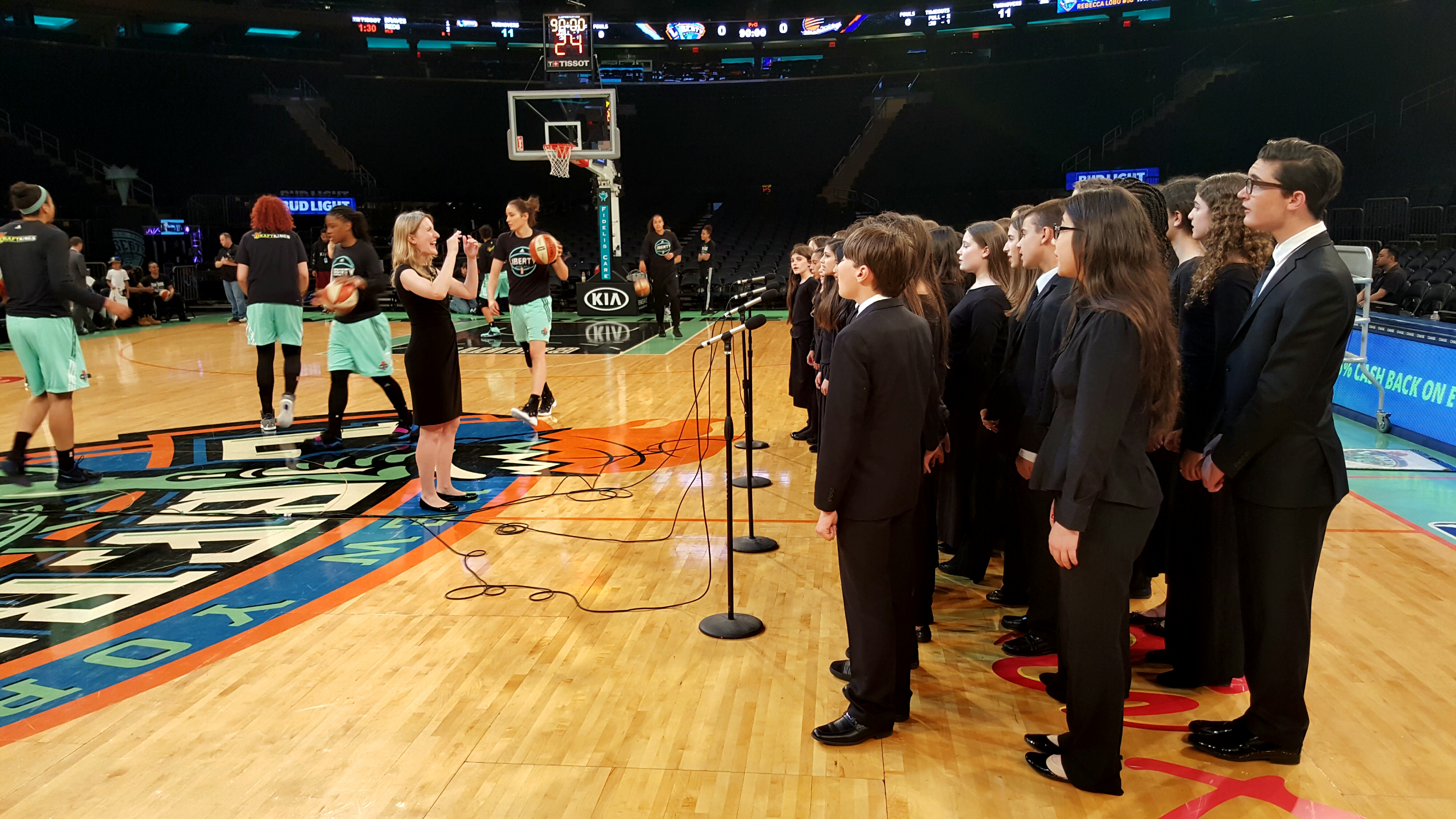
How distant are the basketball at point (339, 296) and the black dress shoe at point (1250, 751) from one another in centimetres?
503

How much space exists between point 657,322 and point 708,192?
45.8 ft

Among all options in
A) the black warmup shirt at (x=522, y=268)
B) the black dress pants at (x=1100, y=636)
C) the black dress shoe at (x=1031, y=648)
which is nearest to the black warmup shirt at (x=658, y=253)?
the black warmup shirt at (x=522, y=268)

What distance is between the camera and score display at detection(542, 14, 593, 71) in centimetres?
1481

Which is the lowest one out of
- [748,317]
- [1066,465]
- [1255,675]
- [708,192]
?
[1255,675]

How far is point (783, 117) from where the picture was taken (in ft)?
85.5

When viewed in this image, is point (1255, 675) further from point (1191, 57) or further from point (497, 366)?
point (1191, 57)

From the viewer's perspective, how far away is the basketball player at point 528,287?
251 inches

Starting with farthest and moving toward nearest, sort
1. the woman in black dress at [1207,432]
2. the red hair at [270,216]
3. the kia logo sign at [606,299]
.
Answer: the kia logo sign at [606,299] → the red hair at [270,216] → the woman in black dress at [1207,432]

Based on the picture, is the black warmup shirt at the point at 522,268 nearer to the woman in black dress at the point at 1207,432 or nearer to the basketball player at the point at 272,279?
the basketball player at the point at 272,279

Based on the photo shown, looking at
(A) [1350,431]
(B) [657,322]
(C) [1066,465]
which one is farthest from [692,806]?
(B) [657,322]

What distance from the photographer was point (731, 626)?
131 inches

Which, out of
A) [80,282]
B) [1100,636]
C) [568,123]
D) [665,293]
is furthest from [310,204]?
[1100,636]

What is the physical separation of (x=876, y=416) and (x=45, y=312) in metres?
5.29

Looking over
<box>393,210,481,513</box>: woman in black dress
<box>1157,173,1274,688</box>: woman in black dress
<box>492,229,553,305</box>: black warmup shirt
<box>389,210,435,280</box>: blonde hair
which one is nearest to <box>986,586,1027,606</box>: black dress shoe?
<box>1157,173,1274,688</box>: woman in black dress
